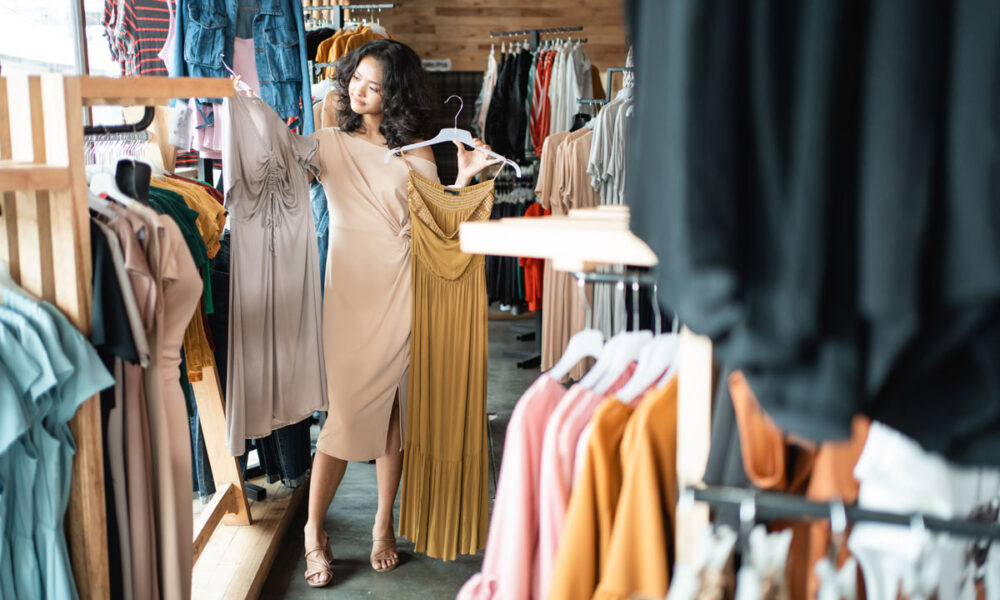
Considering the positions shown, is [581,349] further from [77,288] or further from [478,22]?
[478,22]

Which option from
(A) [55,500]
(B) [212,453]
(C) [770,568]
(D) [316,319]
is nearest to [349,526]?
(B) [212,453]

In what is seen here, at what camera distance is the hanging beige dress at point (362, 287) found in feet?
8.66

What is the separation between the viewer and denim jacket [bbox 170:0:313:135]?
9.33 feet

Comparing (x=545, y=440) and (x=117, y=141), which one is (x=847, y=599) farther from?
(x=117, y=141)

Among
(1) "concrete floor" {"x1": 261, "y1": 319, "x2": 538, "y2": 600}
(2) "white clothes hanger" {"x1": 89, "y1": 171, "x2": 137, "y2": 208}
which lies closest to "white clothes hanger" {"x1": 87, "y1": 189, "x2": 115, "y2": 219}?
(2) "white clothes hanger" {"x1": 89, "y1": 171, "x2": 137, "y2": 208}

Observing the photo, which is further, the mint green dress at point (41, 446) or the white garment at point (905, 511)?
the mint green dress at point (41, 446)

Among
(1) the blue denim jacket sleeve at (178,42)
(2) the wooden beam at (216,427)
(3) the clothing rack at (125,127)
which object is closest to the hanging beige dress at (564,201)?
(2) the wooden beam at (216,427)

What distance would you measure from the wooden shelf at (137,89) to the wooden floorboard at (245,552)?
1573 mm

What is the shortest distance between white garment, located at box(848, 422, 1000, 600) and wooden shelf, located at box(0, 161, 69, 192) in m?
1.30

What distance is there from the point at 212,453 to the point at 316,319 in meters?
0.59

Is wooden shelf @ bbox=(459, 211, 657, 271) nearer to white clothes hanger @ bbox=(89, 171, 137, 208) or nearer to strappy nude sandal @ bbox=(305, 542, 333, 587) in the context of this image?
white clothes hanger @ bbox=(89, 171, 137, 208)

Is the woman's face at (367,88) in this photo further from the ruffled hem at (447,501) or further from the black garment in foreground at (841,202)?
the black garment in foreground at (841,202)

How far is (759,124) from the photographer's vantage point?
1.80ft

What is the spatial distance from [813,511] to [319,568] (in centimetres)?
220
